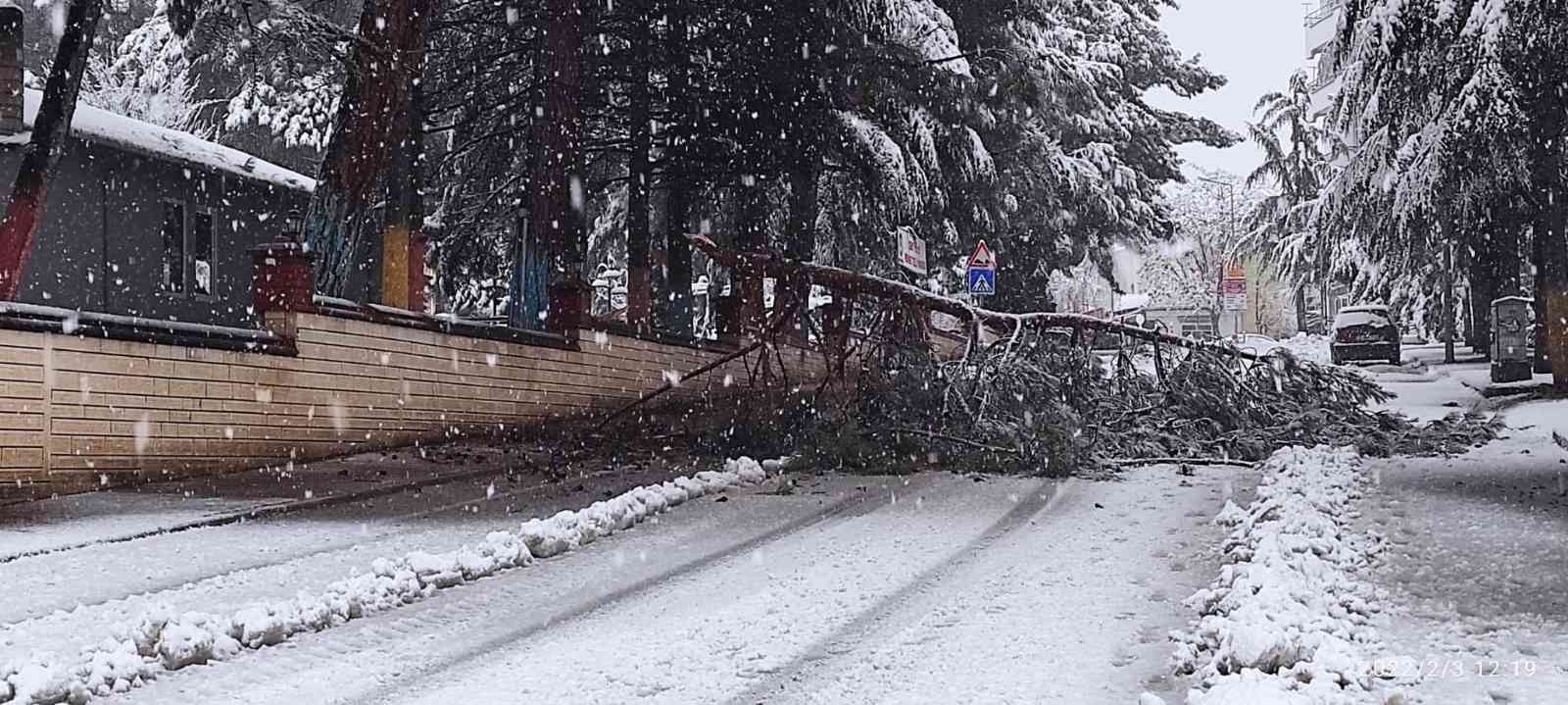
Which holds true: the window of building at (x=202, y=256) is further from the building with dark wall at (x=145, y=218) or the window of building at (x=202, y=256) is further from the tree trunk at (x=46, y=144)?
the tree trunk at (x=46, y=144)

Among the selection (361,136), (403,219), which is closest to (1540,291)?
(403,219)

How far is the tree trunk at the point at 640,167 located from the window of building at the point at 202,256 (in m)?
6.32

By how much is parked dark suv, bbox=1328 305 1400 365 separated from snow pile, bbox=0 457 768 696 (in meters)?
28.2

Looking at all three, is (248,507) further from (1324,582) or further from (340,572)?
(1324,582)

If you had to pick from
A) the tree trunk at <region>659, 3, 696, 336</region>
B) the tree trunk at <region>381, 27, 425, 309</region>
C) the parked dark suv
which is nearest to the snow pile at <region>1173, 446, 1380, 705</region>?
the tree trunk at <region>659, 3, 696, 336</region>

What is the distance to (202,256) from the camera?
1955cm

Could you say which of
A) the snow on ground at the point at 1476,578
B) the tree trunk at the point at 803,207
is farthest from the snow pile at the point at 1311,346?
the snow on ground at the point at 1476,578

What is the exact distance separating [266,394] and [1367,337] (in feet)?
92.0

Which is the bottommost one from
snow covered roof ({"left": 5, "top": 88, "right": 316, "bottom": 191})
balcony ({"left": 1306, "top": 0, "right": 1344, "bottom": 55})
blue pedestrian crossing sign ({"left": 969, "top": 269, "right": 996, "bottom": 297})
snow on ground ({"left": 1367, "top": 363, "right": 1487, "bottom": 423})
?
snow on ground ({"left": 1367, "top": 363, "right": 1487, "bottom": 423})

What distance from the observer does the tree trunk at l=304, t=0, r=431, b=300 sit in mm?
13516

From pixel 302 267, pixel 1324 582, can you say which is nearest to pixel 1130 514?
pixel 1324 582

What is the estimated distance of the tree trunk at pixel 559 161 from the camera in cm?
1583

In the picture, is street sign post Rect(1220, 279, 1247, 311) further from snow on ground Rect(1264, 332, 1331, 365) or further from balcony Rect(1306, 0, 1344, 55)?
balcony Rect(1306, 0, 1344, 55)

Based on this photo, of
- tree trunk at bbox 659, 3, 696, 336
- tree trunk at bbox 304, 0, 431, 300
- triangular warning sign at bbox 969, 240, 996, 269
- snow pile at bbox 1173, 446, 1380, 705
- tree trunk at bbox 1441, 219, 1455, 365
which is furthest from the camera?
tree trunk at bbox 1441, 219, 1455, 365
